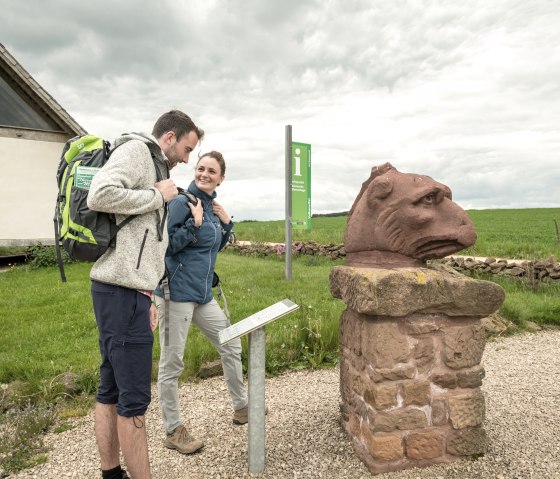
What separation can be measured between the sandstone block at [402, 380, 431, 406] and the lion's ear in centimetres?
118

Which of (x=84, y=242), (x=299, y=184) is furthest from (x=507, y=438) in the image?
(x=299, y=184)

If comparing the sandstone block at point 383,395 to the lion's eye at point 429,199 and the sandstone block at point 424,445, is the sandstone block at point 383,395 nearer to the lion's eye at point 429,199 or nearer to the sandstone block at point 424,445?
the sandstone block at point 424,445

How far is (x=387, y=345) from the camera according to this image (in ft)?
9.15

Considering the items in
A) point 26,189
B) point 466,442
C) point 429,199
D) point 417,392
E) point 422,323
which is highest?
point 26,189

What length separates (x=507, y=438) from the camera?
3.33 metres

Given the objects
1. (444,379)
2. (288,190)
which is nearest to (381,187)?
(444,379)

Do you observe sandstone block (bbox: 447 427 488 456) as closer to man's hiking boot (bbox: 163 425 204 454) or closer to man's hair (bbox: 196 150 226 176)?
man's hiking boot (bbox: 163 425 204 454)

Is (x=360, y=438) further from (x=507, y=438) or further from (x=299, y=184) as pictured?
(x=299, y=184)

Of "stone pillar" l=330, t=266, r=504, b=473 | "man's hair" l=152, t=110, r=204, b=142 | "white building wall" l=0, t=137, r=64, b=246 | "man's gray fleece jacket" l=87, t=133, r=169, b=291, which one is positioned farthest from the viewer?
"white building wall" l=0, t=137, r=64, b=246

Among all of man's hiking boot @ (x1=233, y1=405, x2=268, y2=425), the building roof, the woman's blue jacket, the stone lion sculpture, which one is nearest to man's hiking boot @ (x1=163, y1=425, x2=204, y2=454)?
man's hiking boot @ (x1=233, y1=405, x2=268, y2=425)

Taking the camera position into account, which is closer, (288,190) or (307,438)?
(307,438)

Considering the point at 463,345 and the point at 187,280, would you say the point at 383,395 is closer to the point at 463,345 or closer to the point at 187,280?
the point at 463,345

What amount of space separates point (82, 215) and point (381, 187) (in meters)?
1.75

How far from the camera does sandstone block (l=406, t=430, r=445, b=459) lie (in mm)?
2900
